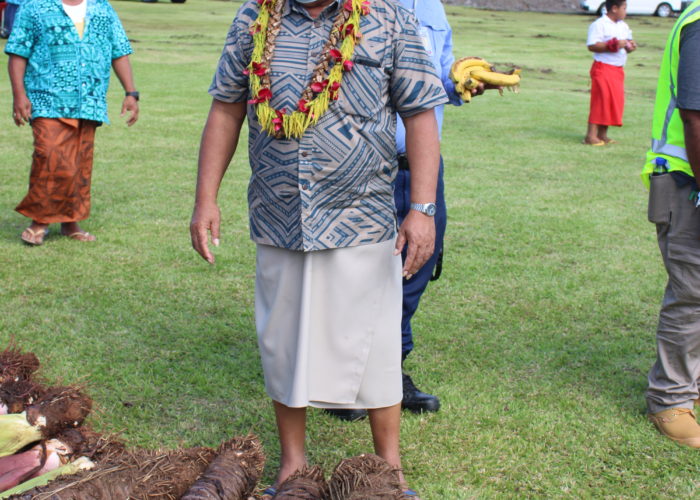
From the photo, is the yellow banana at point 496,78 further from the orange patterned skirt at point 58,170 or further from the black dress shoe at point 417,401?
the orange patterned skirt at point 58,170

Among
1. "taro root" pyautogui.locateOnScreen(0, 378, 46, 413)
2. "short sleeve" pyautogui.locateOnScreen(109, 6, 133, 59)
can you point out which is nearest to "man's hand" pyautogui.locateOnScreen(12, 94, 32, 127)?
"short sleeve" pyautogui.locateOnScreen(109, 6, 133, 59)

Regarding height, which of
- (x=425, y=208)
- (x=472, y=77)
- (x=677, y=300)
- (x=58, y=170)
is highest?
(x=472, y=77)

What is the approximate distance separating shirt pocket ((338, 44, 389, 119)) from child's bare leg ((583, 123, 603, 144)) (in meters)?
9.78

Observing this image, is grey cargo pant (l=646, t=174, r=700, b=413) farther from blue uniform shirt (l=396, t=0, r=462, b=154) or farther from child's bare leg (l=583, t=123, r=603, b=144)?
child's bare leg (l=583, t=123, r=603, b=144)

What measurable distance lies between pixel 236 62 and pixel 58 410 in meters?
1.44

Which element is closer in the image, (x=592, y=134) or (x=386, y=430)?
(x=386, y=430)

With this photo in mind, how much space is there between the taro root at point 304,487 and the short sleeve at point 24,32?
4646 mm

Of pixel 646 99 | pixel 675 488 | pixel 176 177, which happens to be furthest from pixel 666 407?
pixel 646 99

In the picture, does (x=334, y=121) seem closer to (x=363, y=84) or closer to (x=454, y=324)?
(x=363, y=84)

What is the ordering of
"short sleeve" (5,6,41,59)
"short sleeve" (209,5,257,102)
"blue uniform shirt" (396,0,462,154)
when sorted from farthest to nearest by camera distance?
"short sleeve" (5,6,41,59) → "blue uniform shirt" (396,0,462,154) → "short sleeve" (209,5,257,102)

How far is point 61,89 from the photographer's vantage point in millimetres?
6254

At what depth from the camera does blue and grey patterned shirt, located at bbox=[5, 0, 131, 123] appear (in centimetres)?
616

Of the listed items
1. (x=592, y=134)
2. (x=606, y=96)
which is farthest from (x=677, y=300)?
(x=606, y=96)

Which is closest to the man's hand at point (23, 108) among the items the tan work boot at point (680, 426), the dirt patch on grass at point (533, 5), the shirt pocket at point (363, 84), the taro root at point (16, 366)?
the taro root at point (16, 366)
